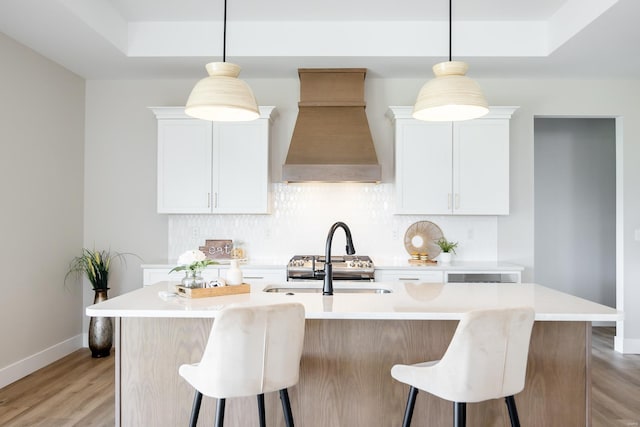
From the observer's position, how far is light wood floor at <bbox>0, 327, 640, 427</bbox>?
9.99 feet

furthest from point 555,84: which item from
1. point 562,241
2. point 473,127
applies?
point 562,241

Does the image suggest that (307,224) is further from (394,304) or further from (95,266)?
(394,304)

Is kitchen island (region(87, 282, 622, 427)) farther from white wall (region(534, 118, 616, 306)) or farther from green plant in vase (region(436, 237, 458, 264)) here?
white wall (region(534, 118, 616, 306))

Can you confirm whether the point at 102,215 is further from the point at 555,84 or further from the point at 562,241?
the point at 562,241

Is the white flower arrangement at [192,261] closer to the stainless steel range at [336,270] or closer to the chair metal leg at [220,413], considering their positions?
the chair metal leg at [220,413]

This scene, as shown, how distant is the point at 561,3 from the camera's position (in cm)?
374

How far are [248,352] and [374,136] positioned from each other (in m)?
3.36

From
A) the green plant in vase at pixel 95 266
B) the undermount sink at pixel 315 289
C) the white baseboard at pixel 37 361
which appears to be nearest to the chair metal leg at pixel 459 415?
the undermount sink at pixel 315 289

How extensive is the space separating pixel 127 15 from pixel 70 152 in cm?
143

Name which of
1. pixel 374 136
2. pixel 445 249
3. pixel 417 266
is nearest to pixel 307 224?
pixel 374 136

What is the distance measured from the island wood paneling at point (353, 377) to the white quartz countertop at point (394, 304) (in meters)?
0.11

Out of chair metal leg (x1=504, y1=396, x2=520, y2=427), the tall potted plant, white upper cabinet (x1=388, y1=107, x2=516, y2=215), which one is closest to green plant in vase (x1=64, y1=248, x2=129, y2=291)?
the tall potted plant

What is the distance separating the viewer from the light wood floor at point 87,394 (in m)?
3.04

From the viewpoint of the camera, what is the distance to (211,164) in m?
4.46
